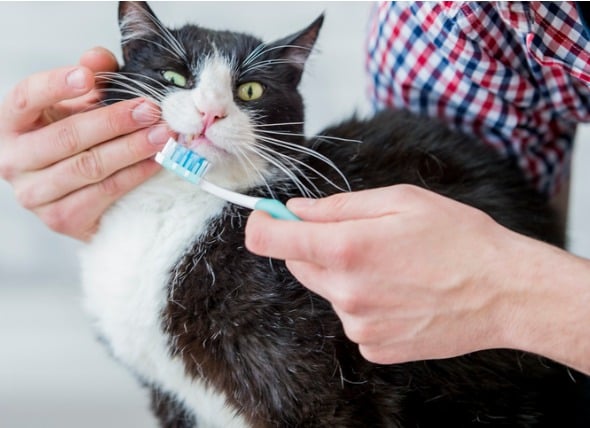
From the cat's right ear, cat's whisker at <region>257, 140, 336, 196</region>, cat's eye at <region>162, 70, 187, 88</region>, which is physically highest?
the cat's right ear

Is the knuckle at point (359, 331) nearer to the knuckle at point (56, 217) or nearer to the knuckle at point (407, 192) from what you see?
the knuckle at point (407, 192)

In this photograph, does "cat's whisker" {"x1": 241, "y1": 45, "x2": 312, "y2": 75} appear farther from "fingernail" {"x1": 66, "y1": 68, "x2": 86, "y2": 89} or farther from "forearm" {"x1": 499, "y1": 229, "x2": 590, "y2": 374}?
"forearm" {"x1": 499, "y1": 229, "x2": 590, "y2": 374}

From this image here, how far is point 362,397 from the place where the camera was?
36.8 inches

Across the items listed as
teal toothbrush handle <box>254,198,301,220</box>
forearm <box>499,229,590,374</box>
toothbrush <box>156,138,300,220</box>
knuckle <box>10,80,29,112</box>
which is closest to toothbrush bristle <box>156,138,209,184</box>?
toothbrush <box>156,138,300,220</box>

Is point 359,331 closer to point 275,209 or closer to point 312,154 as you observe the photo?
point 275,209

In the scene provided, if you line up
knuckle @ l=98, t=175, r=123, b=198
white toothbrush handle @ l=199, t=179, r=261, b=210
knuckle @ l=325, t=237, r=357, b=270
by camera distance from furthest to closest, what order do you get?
1. knuckle @ l=98, t=175, r=123, b=198
2. white toothbrush handle @ l=199, t=179, r=261, b=210
3. knuckle @ l=325, t=237, r=357, b=270

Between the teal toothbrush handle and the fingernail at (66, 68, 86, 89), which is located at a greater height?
the fingernail at (66, 68, 86, 89)

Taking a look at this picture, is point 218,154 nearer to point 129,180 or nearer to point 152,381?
point 129,180

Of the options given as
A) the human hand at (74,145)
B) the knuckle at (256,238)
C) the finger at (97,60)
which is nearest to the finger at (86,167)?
the human hand at (74,145)

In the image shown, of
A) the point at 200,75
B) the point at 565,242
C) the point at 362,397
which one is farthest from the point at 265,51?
the point at 565,242

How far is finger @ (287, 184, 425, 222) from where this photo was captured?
800 mm

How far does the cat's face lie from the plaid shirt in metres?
0.25

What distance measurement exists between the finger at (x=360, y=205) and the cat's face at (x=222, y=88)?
7.0 inches

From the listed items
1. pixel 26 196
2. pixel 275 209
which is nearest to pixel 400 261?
pixel 275 209
